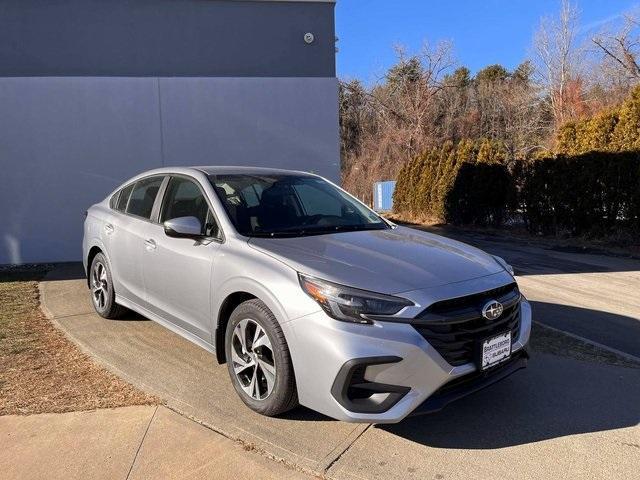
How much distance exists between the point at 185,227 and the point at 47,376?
163cm

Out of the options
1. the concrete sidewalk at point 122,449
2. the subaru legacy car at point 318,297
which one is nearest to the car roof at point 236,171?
the subaru legacy car at point 318,297

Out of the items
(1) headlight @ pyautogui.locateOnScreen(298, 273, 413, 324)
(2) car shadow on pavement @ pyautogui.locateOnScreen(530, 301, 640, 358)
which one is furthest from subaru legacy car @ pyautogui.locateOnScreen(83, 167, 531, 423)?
(2) car shadow on pavement @ pyautogui.locateOnScreen(530, 301, 640, 358)

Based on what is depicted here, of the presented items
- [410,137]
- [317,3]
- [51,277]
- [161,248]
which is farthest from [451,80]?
[161,248]

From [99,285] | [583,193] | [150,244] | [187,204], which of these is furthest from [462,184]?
[150,244]

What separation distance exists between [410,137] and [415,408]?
109ft

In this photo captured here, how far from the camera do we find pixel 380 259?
3650mm

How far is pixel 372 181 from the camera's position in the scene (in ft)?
117

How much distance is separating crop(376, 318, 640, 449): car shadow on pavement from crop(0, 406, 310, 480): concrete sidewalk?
99 centimetres

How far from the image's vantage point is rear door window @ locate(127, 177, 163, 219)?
17.1 feet

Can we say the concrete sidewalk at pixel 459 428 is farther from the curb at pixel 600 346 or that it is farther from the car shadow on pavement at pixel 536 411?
the curb at pixel 600 346

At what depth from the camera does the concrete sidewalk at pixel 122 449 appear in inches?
122

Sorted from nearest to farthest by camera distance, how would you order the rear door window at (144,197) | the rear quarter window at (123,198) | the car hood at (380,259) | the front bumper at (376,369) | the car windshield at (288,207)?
the front bumper at (376,369) → the car hood at (380,259) → the car windshield at (288,207) → the rear door window at (144,197) → the rear quarter window at (123,198)

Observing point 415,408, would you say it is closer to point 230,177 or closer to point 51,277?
point 230,177

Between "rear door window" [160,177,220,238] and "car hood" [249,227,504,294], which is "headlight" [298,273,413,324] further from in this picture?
"rear door window" [160,177,220,238]
